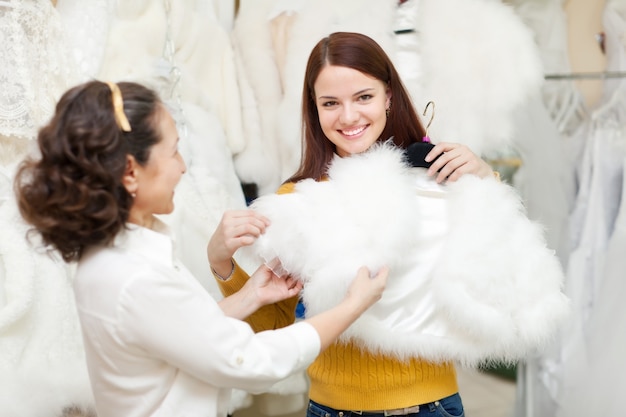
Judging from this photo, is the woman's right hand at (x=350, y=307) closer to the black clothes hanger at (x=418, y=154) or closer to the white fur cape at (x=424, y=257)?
the white fur cape at (x=424, y=257)

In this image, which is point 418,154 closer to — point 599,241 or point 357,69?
point 357,69

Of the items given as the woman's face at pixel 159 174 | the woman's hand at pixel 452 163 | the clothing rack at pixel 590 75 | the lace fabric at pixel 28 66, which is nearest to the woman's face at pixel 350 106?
the woman's hand at pixel 452 163

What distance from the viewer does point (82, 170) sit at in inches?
34.8

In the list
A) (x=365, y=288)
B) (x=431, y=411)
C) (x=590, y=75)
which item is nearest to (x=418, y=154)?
(x=365, y=288)

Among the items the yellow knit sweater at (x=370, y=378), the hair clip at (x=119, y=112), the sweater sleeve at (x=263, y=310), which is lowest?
the yellow knit sweater at (x=370, y=378)

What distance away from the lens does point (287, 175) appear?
1.93 meters

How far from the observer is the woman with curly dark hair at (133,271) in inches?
34.9

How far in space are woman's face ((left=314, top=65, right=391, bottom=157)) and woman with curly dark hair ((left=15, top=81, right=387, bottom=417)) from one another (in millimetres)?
425

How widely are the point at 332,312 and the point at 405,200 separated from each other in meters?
0.26

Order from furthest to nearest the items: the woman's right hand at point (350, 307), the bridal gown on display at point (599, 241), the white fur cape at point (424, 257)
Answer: the bridal gown on display at point (599, 241) → the white fur cape at point (424, 257) → the woman's right hand at point (350, 307)

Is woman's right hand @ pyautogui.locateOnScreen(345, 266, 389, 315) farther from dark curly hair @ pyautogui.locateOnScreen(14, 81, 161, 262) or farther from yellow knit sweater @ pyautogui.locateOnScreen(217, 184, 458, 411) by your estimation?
dark curly hair @ pyautogui.locateOnScreen(14, 81, 161, 262)

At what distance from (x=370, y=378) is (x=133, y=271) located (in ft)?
1.69

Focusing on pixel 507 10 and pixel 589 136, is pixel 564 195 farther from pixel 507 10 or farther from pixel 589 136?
pixel 507 10

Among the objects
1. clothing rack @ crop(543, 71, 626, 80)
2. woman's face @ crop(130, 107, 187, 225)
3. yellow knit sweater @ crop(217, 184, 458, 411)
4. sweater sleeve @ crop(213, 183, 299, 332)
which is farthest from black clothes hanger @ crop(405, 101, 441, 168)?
clothing rack @ crop(543, 71, 626, 80)
